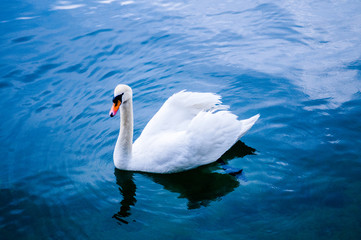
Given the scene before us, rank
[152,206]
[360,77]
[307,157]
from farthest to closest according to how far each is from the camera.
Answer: [360,77]
[307,157]
[152,206]

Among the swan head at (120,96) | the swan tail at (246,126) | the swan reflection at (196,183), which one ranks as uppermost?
the swan head at (120,96)

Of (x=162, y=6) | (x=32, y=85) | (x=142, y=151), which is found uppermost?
(x=162, y=6)

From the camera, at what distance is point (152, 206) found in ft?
17.8

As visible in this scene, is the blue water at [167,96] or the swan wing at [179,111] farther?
the swan wing at [179,111]

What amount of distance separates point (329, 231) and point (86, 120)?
4860mm

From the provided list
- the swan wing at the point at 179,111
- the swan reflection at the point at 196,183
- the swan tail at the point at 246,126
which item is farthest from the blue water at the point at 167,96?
the swan wing at the point at 179,111

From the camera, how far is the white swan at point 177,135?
5.73m

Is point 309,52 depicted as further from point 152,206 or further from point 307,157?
point 152,206

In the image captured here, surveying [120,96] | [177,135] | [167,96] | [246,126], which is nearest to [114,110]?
[120,96]

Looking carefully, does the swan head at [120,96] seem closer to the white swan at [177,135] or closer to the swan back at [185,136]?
the white swan at [177,135]

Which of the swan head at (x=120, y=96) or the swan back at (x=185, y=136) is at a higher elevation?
the swan head at (x=120, y=96)

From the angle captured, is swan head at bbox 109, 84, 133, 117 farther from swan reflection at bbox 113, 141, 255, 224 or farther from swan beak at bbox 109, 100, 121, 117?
swan reflection at bbox 113, 141, 255, 224

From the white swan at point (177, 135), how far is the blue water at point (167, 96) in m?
0.28

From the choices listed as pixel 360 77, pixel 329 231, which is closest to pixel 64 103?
pixel 329 231
